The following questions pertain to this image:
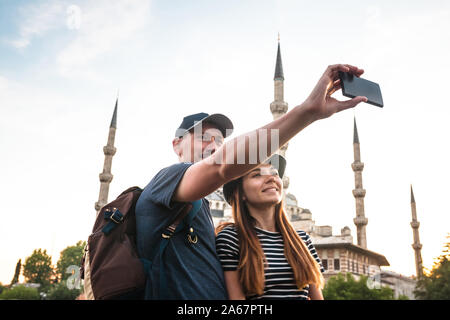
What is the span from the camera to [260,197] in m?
2.31

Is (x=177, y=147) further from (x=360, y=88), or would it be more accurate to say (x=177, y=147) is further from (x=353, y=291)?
(x=353, y=291)

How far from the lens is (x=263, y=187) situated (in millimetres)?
2332

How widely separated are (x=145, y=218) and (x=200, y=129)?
616mm

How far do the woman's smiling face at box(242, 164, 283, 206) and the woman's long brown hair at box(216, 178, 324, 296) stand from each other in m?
0.07

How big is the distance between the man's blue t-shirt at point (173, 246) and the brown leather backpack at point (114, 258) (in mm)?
50

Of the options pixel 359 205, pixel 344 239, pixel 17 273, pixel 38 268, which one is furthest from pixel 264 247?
pixel 17 273

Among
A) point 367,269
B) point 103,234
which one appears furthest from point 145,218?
point 367,269

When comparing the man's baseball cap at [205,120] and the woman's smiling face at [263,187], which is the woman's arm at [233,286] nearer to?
the woman's smiling face at [263,187]

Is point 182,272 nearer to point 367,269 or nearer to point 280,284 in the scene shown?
point 280,284

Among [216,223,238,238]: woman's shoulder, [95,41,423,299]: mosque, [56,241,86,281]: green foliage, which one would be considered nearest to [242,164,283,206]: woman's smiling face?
[216,223,238,238]: woman's shoulder

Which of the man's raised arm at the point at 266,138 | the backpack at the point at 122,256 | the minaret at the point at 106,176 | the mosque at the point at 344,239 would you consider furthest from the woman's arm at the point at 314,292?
the minaret at the point at 106,176

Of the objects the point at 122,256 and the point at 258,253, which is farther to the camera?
the point at 258,253

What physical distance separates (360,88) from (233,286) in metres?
1.04
